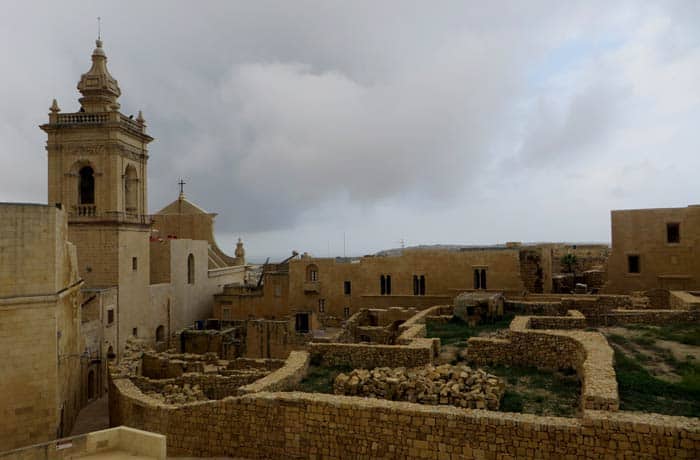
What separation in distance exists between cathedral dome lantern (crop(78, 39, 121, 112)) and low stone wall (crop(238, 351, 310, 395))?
692 inches

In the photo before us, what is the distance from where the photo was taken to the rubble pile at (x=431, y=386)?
9.41 meters

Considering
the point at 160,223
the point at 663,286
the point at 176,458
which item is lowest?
the point at 176,458

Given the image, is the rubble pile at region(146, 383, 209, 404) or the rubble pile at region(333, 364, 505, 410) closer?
the rubble pile at region(333, 364, 505, 410)

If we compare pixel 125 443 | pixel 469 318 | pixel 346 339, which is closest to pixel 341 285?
pixel 346 339

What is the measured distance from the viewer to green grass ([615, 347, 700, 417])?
27.9 ft

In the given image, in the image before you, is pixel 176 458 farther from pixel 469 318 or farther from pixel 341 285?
pixel 341 285

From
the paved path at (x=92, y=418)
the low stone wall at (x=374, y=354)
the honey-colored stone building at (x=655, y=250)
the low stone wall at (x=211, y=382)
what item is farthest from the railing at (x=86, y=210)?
the honey-colored stone building at (x=655, y=250)

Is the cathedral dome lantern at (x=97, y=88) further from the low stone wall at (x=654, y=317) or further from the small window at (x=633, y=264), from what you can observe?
the small window at (x=633, y=264)

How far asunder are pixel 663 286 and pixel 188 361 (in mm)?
20535

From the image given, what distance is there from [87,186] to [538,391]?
77.1ft

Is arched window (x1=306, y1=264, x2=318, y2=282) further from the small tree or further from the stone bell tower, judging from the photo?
the small tree

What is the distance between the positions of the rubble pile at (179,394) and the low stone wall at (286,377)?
8.72 ft

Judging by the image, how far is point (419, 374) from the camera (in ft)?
35.1

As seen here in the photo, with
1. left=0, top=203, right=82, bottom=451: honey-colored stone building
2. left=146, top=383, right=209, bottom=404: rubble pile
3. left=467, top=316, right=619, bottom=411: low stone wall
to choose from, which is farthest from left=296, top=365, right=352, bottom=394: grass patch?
left=0, top=203, right=82, bottom=451: honey-colored stone building
